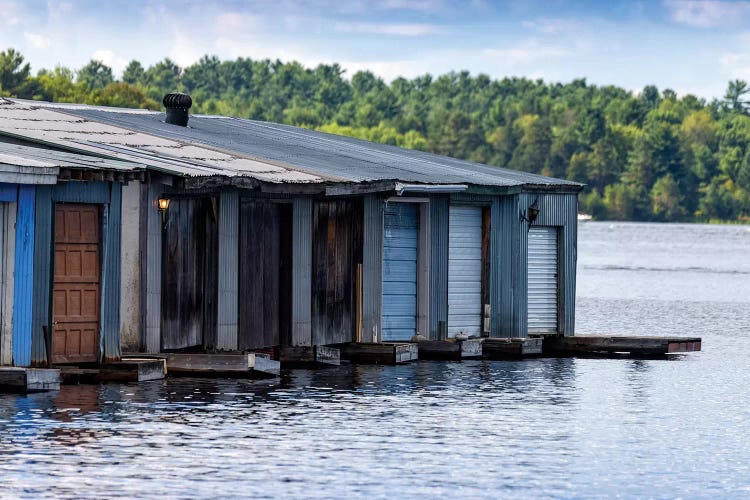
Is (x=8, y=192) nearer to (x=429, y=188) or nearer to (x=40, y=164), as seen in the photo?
(x=40, y=164)

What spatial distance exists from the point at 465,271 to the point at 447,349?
186cm

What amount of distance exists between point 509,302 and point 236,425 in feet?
42.4

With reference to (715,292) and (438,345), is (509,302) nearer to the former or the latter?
(438,345)

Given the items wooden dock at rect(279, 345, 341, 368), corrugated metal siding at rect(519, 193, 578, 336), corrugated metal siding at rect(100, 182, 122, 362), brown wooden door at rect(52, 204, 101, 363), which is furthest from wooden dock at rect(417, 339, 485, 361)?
brown wooden door at rect(52, 204, 101, 363)

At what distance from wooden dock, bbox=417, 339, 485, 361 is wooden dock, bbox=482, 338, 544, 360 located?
67 cm

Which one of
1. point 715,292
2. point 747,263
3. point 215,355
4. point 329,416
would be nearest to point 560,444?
point 329,416

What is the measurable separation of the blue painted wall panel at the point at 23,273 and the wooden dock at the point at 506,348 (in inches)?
468

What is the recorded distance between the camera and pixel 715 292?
75.8 metres

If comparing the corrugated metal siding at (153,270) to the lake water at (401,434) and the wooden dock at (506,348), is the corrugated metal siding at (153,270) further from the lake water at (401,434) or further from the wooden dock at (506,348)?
the wooden dock at (506,348)

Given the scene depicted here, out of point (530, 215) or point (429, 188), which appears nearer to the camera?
point (429, 188)

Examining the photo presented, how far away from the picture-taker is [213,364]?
29.3m

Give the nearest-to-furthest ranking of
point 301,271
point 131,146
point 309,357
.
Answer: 1. point 131,146
2. point 309,357
3. point 301,271

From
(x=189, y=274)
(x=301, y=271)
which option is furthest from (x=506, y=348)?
(x=189, y=274)

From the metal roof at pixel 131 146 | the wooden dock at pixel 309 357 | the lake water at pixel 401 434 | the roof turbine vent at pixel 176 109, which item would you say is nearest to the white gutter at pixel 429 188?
the metal roof at pixel 131 146
